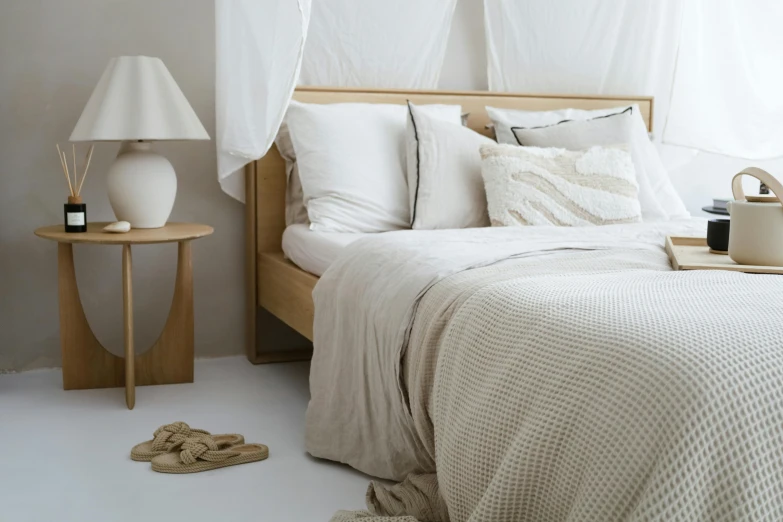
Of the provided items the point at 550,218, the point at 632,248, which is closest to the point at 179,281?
the point at 550,218

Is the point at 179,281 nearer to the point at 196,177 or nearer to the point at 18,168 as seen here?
the point at 196,177

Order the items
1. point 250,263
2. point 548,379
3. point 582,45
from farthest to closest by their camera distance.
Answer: point 582,45
point 250,263
point 548,379

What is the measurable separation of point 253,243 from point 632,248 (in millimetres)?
1532

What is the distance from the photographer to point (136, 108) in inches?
100

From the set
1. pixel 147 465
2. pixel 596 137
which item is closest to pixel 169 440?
pixel 147 465

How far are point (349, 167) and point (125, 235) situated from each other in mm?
735

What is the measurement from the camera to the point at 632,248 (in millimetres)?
1942

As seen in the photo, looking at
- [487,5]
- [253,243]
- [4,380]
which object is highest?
[487,5]

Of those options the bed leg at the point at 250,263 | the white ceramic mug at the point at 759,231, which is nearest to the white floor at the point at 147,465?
the bed leg at the point at 250,263

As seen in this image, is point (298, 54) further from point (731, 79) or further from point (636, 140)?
point (731, 79)

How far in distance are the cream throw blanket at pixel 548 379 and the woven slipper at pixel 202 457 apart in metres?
0.17

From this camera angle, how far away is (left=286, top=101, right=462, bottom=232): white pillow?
270cm

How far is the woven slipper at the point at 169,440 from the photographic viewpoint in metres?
2.12

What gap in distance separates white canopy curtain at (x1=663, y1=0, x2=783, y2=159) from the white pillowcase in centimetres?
47
